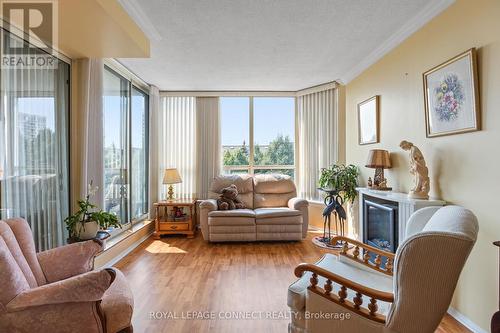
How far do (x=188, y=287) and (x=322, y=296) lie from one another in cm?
172

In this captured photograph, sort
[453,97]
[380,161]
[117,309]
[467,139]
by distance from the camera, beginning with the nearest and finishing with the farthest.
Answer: [117,309], [467,139], [453,97], [380,161]

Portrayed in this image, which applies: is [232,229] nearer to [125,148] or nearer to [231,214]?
[231,214]

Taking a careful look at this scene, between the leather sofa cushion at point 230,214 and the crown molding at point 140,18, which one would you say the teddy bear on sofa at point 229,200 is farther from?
the crown molding at point 140,18

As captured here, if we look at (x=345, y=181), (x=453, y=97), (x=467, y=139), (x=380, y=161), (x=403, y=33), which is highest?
(x=403, y=33)

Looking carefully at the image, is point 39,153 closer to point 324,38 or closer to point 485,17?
point 324,38

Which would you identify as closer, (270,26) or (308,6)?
(308,6)

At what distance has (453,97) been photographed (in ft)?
7.23

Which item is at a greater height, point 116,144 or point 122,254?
point 116,144

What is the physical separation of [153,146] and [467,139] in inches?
174

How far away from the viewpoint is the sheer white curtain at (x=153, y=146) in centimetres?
486

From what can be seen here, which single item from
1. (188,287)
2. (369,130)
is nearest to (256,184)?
(369,130)

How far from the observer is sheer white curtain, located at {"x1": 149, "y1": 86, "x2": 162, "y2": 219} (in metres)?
4.86

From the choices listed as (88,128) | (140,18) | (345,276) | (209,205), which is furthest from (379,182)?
(88,128)

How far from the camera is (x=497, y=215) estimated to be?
72.2 inches
